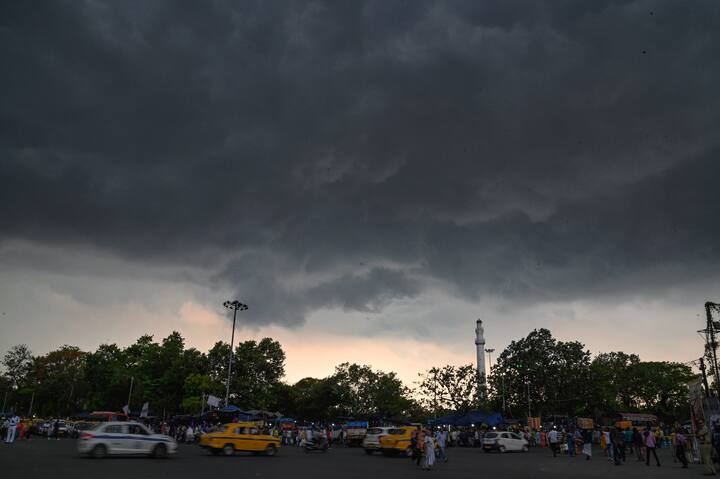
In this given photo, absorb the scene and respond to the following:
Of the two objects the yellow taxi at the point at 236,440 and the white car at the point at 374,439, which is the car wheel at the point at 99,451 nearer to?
the yellow taxi at the point at 236,440

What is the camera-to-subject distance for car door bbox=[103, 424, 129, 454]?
759 inches

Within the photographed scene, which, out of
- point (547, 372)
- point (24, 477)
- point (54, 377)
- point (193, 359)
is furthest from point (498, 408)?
point (54, 377)

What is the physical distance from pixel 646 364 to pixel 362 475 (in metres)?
83.6

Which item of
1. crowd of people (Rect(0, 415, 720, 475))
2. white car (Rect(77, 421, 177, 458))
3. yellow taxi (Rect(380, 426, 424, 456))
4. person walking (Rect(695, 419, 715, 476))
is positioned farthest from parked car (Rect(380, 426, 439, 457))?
person walking (Rect(695, 419, 715, 476))

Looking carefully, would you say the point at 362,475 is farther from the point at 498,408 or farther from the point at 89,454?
the point at 498,408

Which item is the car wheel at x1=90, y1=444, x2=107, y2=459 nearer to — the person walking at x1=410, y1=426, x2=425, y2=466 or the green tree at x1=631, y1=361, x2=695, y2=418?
the person walking at x1=410, y1=426, x2=425, y2=466

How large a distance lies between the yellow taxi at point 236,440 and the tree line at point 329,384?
114 feet

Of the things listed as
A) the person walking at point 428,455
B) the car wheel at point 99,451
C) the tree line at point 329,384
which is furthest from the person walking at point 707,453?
the tree line at point 329,384

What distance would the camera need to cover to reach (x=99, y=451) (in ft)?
62.4

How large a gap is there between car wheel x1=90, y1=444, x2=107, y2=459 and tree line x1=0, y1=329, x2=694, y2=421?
135ft

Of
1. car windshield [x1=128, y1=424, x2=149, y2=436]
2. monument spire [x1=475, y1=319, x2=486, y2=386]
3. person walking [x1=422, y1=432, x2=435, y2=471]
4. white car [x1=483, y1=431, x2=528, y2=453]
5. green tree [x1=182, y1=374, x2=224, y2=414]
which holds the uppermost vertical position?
monument spire [x1=475, y1=319, x2=486, y2=386]

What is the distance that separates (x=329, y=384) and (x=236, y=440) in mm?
58842

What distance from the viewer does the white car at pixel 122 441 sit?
1898 centimetres

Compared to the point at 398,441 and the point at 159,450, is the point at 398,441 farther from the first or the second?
the point at 159,450
